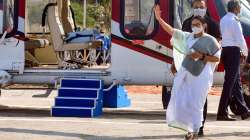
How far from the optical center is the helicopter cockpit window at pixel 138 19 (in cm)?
1207

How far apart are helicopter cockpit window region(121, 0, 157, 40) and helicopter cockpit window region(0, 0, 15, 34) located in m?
2.03

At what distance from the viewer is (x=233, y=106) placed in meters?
11.7

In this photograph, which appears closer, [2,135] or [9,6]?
[2,135]

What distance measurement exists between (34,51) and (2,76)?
1.88 metres

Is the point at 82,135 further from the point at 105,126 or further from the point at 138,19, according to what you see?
the point at 138,19

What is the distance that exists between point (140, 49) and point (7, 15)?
252 centimetres

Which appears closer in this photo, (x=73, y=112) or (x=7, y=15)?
(x=73, y=112)

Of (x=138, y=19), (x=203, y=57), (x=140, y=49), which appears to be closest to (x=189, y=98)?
(x=203, y=57)

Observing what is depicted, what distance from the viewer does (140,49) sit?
12039mm

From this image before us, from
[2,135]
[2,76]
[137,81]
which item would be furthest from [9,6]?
[2,135]

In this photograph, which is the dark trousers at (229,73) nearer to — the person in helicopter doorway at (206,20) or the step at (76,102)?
the person in helicopter doorway at (206,20)

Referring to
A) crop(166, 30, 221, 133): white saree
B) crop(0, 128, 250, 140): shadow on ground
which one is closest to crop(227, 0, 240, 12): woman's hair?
crop(0, 128, 250, 140): shadow on ground

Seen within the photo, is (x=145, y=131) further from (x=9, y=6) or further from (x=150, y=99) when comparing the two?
(x=150, y=99)

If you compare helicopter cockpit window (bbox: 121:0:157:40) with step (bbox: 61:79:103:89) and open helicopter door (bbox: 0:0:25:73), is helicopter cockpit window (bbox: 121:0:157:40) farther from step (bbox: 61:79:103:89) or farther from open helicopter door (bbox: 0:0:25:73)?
open helicopter door (bbox: 0:0:25:73)
